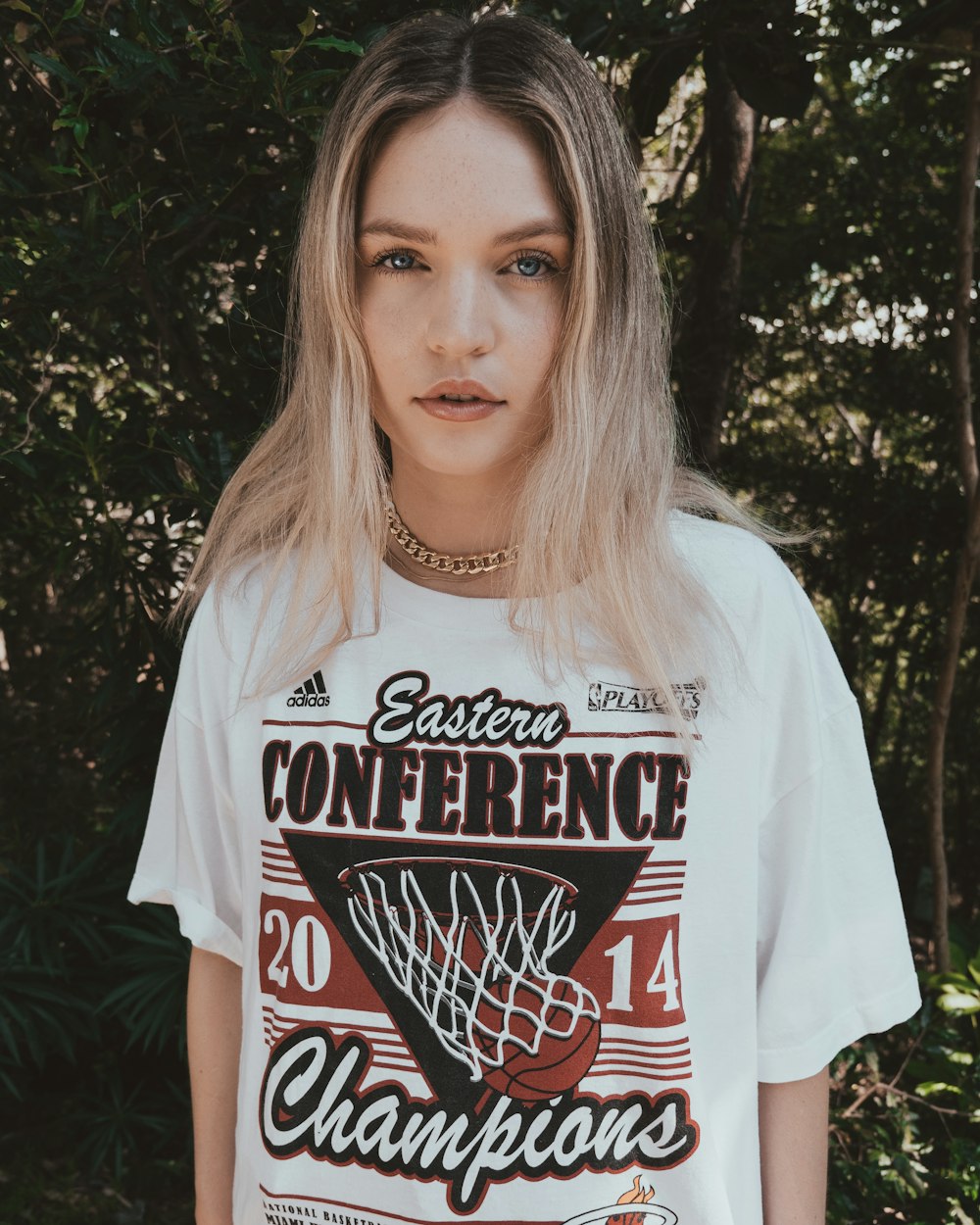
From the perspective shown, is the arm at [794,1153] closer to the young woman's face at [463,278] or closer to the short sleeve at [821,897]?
the short sleeve at [821,897]

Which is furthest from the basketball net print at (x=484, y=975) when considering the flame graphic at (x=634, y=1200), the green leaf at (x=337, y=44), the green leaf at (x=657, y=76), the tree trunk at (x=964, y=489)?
the tree trunk at (x=964, y=489)

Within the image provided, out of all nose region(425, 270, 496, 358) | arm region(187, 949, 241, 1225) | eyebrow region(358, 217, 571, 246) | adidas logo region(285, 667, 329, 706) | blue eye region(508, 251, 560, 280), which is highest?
eyebrow region(358, 217, 571, 246)

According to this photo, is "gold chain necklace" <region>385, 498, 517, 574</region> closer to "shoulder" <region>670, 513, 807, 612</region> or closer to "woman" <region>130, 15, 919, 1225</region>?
"woman" <region>130, 15, 919, 1225</region>

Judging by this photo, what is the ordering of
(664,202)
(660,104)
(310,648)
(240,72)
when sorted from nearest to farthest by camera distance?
1. (310,648)
2. (240,72)
3. (660,104)
4. (664,202)

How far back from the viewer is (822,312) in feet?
14.8

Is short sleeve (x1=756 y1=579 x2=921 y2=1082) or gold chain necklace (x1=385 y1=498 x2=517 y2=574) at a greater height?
gold chain necklace (x1=385 y1=498 x2=517 y2=574)

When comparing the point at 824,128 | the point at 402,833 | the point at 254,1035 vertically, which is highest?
the point at 824,128

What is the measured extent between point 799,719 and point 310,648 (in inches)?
22.5

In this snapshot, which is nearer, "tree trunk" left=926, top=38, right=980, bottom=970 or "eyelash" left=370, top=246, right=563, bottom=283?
"eyelash" left=370, top=246, right=563, bottom=283

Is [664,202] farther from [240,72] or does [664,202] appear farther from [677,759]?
[677,759]

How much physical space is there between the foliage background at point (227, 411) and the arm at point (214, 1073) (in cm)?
79

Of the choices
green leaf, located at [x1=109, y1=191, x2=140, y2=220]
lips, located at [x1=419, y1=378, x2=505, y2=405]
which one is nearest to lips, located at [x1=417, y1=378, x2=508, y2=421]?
lips, located at [x1=419, y1=378, x2=505, y2=405]

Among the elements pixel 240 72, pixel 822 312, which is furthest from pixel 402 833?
pixel 822 312

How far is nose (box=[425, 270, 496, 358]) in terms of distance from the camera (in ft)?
3.95
